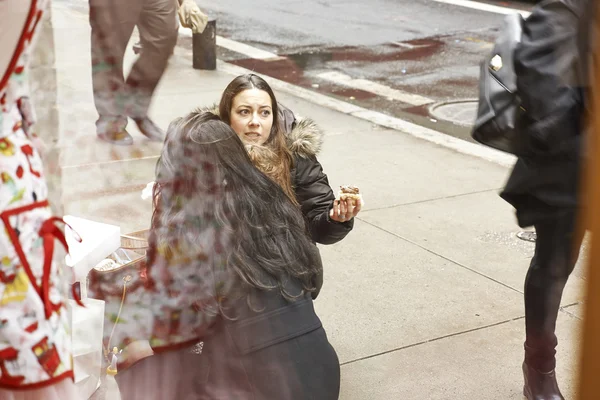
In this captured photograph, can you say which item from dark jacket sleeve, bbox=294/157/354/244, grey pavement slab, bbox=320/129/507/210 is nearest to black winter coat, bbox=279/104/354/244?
dark jacket sleeve, bbox=294/157/354/244

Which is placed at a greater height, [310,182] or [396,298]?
[310,182]

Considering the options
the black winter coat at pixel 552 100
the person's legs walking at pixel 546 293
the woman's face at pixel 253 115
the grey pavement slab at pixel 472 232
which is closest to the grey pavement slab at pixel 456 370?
the person's legs walking at pixel 546 293

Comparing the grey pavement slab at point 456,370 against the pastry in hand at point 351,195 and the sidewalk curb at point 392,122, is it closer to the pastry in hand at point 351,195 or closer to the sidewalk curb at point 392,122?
the pastry in hand at point 351,195

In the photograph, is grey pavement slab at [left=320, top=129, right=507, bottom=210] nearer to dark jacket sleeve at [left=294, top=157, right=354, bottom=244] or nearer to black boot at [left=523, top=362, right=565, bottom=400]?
dark jacket sleeve at [left=294, top=157, right=354, bottom=244]

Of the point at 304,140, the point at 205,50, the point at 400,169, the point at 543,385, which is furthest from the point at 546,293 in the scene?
the point at 205,50

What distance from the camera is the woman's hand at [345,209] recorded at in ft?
8.56

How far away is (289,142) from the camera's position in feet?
9.32

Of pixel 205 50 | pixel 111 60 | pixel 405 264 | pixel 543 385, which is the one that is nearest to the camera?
pixel 111 60

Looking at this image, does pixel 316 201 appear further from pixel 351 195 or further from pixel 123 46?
→ pixel 123 46

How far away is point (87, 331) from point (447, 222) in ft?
7.83

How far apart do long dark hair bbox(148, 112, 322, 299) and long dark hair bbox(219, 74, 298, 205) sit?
14.9 inches

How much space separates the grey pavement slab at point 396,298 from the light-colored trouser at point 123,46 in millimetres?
1083

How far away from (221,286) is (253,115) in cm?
75

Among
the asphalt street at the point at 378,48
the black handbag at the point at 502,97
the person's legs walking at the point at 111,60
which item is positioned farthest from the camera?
the asphalt street at the point at 378,48
